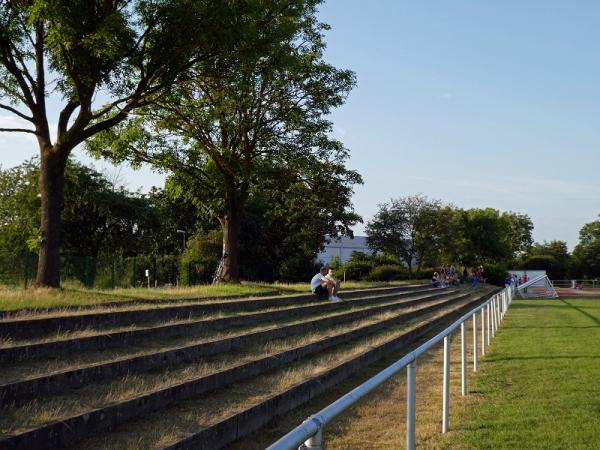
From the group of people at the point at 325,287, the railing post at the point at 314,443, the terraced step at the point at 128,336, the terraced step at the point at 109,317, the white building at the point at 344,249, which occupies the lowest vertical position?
the terraced step at the point at 128,336

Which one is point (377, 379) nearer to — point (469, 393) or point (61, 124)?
point (469, 393)

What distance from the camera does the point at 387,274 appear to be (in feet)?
166

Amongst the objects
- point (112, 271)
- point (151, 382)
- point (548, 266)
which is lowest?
point (151, 382)

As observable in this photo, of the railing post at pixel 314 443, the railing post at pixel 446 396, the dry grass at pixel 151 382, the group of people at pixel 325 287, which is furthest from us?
the group of people at pixel 325 287

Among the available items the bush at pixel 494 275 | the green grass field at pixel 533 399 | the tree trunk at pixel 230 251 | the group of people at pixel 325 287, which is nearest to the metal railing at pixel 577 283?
the bush at pixel 494 275

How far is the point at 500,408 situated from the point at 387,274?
43.2m

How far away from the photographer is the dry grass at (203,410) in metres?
5.65

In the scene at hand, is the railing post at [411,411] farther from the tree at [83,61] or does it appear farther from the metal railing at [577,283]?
the metal railing at [577,283]

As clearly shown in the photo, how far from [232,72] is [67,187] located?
70.4 ft

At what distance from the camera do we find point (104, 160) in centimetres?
2438

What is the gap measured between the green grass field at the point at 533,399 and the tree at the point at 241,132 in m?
12.9

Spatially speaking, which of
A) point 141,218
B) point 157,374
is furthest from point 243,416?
point 141,218

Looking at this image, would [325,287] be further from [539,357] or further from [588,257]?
[588,257]

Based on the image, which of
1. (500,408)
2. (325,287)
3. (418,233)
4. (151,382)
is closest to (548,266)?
(418,233)
